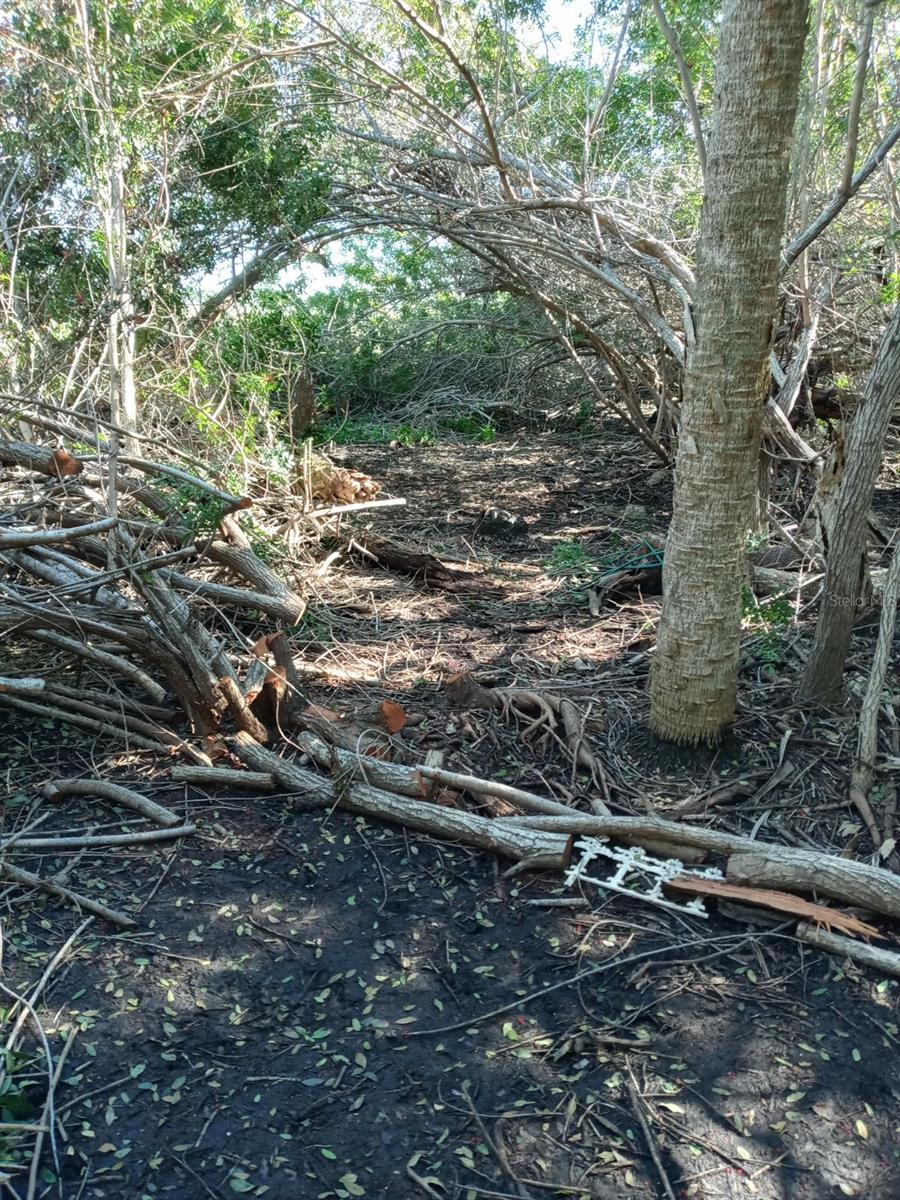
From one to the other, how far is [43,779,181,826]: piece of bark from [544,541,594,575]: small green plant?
3369mm

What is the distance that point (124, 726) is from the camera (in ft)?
11.7

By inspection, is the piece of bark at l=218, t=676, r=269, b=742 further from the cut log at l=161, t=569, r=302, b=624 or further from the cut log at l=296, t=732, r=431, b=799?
the cut log at l=161, t=569, r=302, b=624

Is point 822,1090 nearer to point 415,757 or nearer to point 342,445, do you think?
point 415,757

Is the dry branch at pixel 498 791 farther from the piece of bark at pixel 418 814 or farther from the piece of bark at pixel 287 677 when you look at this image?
the piece of bark at pixel 287 677

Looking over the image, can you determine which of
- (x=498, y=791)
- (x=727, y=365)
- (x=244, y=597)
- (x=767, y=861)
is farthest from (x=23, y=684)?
(x=727, y=365)

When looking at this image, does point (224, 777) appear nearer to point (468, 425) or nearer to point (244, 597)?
point (244, 597)

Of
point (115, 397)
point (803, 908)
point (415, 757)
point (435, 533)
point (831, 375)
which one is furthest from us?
point (831, 375)

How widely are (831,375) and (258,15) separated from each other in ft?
18.0

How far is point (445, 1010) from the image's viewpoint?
247cm

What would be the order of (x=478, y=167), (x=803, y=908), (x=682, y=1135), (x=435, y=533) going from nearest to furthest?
(x=682, y=1135), (x=803, y=908), (x=478, y=167), (x=435, y=533)

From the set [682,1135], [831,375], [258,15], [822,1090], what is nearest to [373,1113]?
[682,1135]

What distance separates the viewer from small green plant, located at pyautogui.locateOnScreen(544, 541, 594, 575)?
233 inches

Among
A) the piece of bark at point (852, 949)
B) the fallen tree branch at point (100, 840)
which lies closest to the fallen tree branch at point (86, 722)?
the fallen tree branch at point (100, 840)

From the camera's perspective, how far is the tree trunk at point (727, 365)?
2.92m
